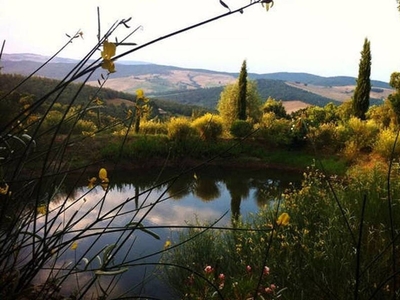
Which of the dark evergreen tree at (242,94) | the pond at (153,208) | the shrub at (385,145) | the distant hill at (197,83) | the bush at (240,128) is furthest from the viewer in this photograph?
the distant hill at (197,83)

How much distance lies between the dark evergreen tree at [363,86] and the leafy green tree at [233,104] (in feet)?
13.9

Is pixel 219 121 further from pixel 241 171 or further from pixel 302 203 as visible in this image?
pixel 302 203

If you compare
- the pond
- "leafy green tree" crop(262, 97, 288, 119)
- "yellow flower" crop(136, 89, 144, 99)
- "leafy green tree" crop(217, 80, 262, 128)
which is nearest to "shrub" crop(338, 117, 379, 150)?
the pond

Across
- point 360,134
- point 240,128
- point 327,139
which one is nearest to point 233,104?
point 240,128

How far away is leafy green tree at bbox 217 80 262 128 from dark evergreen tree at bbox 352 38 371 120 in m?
4.23

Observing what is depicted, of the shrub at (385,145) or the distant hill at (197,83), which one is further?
the distant hill at (197,83)

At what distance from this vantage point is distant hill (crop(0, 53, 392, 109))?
58.2 meters

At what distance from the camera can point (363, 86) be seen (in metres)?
14.7

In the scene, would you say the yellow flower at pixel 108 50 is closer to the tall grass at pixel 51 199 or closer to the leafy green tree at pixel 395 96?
the tall grass at pixel 51 199

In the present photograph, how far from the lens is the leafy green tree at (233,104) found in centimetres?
1570

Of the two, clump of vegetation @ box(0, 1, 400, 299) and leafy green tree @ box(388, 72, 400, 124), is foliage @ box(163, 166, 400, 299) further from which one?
leafy green tree @ box(388, 72, 400, 124)

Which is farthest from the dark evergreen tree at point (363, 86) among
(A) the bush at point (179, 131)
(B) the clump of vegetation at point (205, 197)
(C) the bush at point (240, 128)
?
(A) the bush at point (179, 131)

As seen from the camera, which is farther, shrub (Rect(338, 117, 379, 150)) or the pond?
shrub (Rect(338, 117, 379, 150))

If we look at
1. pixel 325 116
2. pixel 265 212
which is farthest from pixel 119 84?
pixel 265 212
